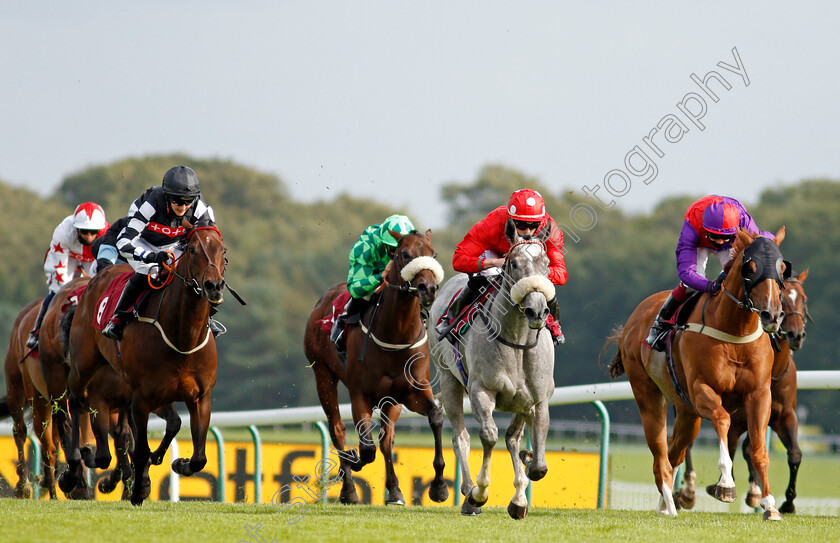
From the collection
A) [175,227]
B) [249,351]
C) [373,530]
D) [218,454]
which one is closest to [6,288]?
[249,351]

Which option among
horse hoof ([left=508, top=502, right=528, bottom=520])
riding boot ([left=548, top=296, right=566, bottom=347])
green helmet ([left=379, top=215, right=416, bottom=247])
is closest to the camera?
horse hoof ([left=508, top=502, right=528, bottom=520])

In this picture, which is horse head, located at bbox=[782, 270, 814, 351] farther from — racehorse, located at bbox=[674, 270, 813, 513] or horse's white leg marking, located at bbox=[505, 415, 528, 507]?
horse's white leg marking, located at bbox=[505, 415, 528, 507]

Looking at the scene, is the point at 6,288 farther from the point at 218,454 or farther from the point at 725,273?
the point at 725,273

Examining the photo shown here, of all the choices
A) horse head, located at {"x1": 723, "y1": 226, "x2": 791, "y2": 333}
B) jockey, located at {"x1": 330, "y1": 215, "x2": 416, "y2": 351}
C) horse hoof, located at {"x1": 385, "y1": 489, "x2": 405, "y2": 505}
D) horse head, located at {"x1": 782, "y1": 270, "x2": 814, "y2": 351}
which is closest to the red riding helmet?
horse head, located at {"x1": 723, "y1": 226, "x2": 791, "y2": 333}

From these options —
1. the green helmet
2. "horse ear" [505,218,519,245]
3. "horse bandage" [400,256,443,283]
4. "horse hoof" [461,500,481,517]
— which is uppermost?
the green helmet

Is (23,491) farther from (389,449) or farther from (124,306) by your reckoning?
(389,449)

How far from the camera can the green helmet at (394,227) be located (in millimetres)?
8945

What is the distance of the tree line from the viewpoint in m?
40.2

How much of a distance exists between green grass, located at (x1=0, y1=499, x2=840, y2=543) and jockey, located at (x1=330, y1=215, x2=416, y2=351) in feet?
5.80

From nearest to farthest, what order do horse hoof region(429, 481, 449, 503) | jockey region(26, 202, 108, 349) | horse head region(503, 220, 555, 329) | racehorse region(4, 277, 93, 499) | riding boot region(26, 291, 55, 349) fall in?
horse head region(503, 220, 555, 329)
horse hoof region(429, 481, 449, 503)
racehorse region(4, 277, 93, 499)
riding boot region(26, 291, 55, 349)
jockey region(26, 202, 108, 349)

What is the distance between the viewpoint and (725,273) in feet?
25.0

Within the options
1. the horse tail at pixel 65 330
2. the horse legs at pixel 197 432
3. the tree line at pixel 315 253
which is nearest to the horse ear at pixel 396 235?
the horse legs at pixel 197 432

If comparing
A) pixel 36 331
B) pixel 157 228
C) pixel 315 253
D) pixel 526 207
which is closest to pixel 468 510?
pixel 526 207

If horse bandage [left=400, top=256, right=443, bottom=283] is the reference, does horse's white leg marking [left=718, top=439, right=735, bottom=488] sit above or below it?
below
